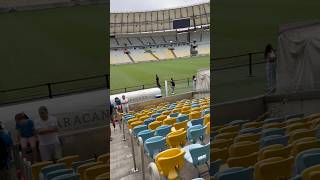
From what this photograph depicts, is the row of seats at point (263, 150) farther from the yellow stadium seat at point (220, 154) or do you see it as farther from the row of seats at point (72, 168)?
the row of seats at point (72, 168)

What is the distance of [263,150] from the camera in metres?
2.00

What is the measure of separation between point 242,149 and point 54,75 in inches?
51.8

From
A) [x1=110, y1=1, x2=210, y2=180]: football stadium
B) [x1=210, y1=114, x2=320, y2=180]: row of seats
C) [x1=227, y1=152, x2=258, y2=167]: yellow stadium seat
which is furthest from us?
[x1=110, y1=1, x2=210, y2=180]: football stadium

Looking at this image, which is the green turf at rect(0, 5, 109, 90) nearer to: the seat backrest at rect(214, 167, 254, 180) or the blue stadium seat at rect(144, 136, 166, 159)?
the seat backrest at rect(214, 167, 254, 180)

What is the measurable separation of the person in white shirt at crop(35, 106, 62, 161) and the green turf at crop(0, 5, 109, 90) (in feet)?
0.48

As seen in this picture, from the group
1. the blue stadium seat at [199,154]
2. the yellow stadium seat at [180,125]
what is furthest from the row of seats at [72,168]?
the yellow stadium seat at [180,125]

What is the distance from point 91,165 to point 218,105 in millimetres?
1465

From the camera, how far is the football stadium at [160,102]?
277 cm

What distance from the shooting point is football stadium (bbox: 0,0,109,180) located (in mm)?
1271

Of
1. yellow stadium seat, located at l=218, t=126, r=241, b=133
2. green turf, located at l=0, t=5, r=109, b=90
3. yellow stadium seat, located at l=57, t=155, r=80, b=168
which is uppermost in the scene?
green turf, located at l=0, t=5, r=109, b=90

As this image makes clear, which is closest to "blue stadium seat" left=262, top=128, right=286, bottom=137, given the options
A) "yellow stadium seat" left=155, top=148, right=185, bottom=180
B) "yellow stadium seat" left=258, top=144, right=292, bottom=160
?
"yellow stadium seat" left=258, top=144, right=292, bottom=160

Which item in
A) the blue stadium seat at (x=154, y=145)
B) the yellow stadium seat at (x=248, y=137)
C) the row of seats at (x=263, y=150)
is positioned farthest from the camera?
the blue stadium seat at (x=154, y=145)

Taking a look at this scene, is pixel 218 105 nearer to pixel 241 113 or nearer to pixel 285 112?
pixel 241 113

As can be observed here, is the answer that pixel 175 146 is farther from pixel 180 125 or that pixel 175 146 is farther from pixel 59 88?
pixel 59 88
